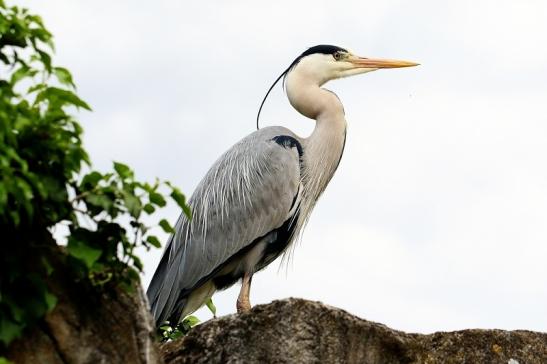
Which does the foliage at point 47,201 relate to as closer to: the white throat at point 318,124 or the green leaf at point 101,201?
the green leaf at point 101,201

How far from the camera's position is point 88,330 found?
145 inches

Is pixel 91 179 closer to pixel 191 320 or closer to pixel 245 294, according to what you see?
pixel 191 320

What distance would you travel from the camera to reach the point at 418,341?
17.7 ft

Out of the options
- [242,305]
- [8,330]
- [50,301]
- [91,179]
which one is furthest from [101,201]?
[242,305]

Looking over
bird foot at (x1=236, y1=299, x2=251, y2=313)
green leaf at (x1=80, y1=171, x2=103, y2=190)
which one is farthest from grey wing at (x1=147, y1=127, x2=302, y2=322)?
green leaf at (x1=80, y1=171, x2=103, y2=190)

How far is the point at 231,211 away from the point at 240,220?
106 millimetres

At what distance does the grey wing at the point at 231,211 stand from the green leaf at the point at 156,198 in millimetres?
4537

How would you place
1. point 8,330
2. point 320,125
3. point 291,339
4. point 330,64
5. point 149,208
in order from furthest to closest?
point 330,64 < point 320,125 < point 291,339 < point 149,208 < point 8,330

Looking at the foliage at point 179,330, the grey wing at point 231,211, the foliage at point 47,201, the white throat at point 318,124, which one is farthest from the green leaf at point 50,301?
the white throat at point 318,124

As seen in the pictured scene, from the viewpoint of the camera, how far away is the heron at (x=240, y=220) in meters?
8.27

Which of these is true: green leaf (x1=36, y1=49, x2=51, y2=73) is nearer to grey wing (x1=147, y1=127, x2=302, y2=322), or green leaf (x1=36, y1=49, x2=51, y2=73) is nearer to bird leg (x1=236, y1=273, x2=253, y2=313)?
bird leg (x1=236, y1=273, x2=253, y2=313)

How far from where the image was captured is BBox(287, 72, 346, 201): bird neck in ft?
29.4

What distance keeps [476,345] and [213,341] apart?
1.46 meters

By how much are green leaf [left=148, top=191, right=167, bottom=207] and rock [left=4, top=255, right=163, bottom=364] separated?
1.28 feet
